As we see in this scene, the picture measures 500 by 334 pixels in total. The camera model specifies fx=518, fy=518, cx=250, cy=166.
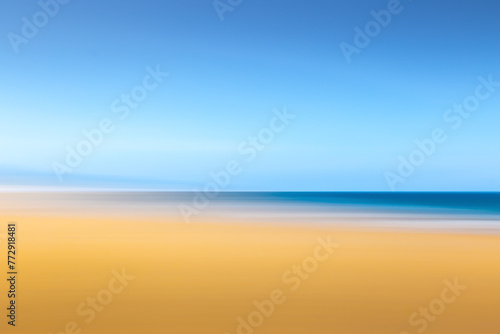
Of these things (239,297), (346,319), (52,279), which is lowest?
(346,319)

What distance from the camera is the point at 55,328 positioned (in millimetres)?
2584

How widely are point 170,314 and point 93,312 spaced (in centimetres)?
42

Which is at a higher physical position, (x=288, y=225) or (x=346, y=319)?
(x=288, y=225)

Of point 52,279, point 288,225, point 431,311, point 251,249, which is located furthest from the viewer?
point 288,225

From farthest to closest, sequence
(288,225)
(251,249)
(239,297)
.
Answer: (288,225), (251,249), (239,297)

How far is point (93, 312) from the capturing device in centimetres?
280

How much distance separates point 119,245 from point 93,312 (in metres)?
2.15

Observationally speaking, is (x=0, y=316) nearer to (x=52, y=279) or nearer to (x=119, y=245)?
(x=52, y=279)

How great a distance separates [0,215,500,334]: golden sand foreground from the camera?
269 cm

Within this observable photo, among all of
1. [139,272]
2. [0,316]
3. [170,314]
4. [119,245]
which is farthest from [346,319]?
[119,245]

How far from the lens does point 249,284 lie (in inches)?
137

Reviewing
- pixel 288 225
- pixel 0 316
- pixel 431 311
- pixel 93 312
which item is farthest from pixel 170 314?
pixel 288 225

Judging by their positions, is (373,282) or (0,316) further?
(373,282)

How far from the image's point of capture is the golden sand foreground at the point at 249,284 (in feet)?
8.84
